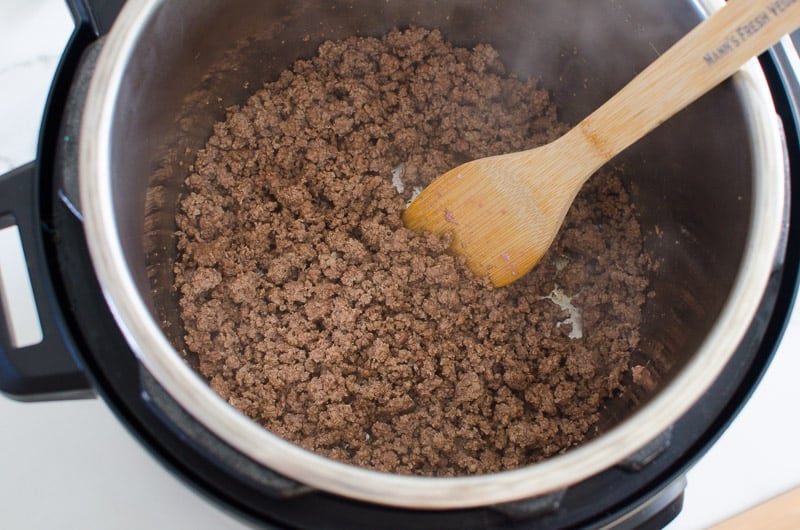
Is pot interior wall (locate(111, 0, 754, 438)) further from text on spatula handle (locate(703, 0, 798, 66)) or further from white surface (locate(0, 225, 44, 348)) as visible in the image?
white surface (locate(0, 225, 44, 348))

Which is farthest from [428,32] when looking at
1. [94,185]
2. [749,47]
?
[94,185]

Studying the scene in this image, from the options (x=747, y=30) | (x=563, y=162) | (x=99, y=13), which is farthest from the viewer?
(x=563, y=162)

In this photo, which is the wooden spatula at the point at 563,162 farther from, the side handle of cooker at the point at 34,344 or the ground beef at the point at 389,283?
the side handle of cooker at the point at 34,344

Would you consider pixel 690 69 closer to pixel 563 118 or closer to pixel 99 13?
pixel 563 118

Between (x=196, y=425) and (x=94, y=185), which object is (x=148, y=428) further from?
(x=94, y=185)

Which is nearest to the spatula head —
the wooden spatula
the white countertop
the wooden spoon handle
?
the wooden spatula

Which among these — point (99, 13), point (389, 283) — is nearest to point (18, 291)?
point (99, 13)
